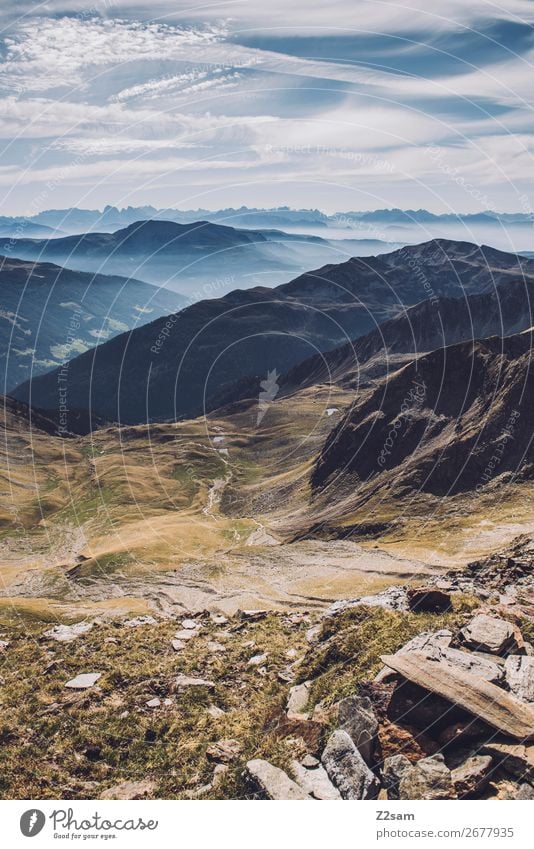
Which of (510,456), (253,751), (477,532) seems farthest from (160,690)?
(510,456)

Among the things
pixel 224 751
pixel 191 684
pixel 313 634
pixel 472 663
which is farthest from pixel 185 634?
pixel 472 663

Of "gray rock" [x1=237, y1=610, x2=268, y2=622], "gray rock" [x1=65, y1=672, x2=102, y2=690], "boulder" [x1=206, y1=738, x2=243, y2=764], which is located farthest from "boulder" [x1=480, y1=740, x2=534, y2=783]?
"gray rock" [x1=237, y1=610, x2=268, y2=622]

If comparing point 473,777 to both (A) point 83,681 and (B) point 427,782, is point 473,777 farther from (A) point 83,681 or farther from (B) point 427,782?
(A) point 83,681

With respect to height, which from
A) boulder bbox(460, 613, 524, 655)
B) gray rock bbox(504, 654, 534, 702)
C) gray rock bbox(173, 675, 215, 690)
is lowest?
gray rock bbox(173, 675, 215, 690)

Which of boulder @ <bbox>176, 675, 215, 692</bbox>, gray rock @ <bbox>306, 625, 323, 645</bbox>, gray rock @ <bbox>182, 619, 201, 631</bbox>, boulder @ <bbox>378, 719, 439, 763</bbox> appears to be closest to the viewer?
boulder @ <bbox>378, 719, 439, 763</bbox>

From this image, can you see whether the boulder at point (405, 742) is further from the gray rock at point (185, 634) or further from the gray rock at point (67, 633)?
the gray rock at point (67, 633)

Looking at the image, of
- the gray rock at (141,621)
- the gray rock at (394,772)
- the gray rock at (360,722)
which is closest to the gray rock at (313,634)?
the gray rock at (360,722)

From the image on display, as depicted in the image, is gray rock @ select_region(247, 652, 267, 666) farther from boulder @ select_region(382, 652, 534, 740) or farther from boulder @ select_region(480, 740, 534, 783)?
boulder @ select_region(480, 740, 534, 783)
